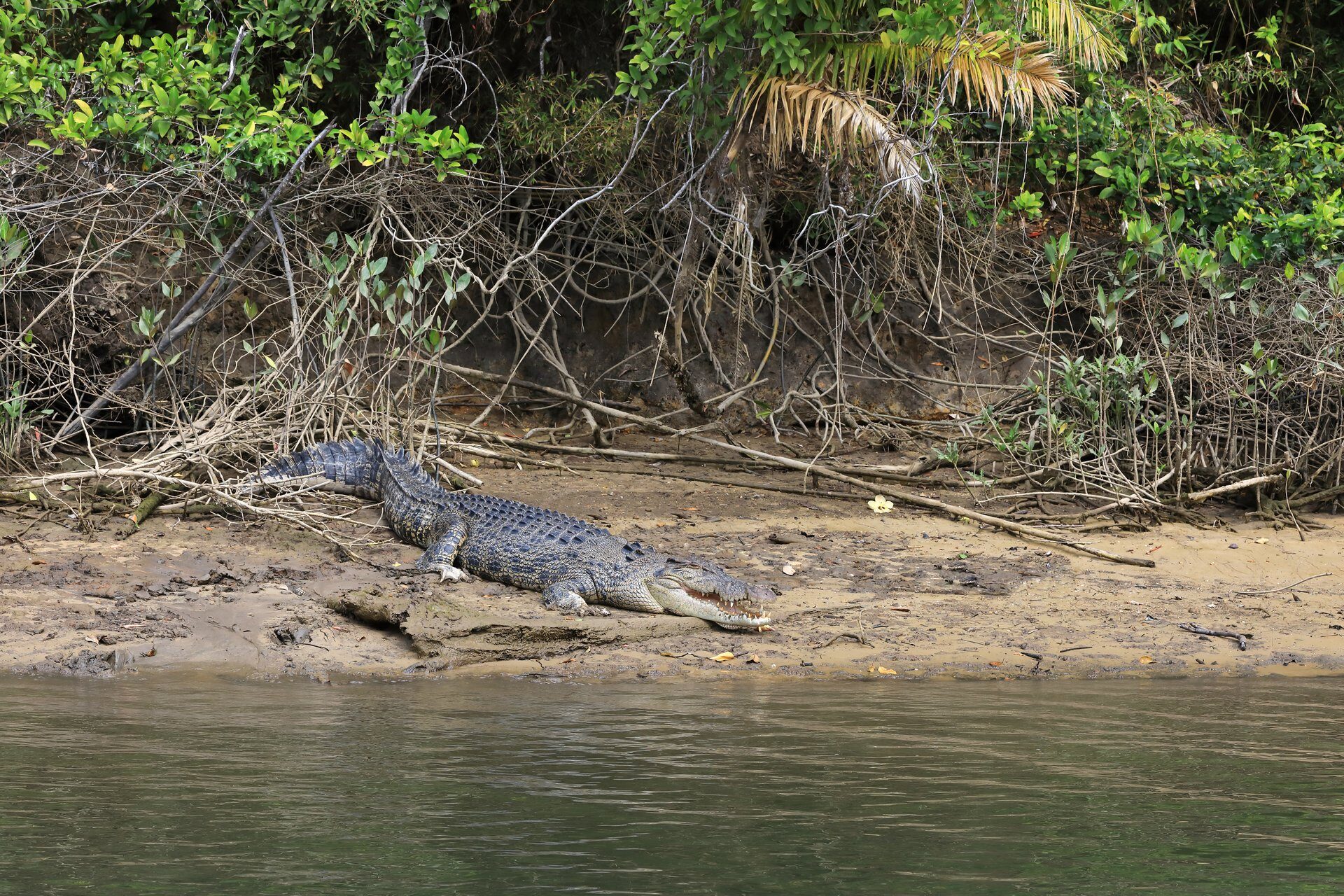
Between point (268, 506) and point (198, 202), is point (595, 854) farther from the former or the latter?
point (198, 202)

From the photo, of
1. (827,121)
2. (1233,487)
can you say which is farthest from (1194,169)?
(827,121)

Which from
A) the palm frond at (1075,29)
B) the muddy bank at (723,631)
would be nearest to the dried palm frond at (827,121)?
the palm frond at (1075,29)

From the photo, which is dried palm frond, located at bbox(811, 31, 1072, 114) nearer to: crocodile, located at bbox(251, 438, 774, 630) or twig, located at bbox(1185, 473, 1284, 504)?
twig, located at bbox(1185, 473, 1284, 504)

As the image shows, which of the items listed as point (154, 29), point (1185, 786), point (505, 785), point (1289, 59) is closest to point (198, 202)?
point (154, 29)

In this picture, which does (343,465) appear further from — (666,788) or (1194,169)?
(1194,169)

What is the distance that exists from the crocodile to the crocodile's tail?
0.01m

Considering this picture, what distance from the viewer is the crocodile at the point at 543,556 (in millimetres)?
6375

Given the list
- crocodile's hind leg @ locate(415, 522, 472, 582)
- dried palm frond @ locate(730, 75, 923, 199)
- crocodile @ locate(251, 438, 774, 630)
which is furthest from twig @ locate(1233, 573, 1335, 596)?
crocodile's hind leg @ locate(415, 522, 472, 582)

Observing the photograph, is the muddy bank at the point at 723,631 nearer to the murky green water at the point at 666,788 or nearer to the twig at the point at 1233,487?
the twig at the point at 1233,487

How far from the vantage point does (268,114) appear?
764cm

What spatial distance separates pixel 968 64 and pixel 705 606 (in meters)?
3.77

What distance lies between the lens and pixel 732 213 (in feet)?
28.8

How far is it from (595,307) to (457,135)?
2.92 m

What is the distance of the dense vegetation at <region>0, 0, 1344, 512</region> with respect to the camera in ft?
25.9
